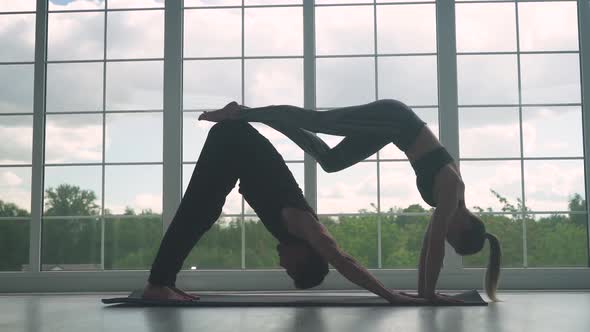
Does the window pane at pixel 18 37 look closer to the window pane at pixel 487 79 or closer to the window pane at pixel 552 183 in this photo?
the window pane at pixel 487 79

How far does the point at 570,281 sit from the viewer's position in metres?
5.36

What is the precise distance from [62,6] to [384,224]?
3.53m

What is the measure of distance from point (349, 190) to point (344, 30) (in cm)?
145

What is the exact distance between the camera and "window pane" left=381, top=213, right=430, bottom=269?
247 inches

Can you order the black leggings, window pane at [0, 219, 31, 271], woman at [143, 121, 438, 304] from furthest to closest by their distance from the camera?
window pane at [0, 219, 31, 271] → the black leggings → woman at [143, 121, 438, 304]

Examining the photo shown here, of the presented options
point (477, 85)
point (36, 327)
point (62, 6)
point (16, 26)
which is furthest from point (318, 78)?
point (36, 327)

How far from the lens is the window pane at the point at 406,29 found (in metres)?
5.85

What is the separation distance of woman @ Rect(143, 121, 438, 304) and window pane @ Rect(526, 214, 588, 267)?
2605 mm

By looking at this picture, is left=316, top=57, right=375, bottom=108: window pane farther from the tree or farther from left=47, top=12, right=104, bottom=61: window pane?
the tree

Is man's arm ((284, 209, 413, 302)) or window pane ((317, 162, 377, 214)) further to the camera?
window pane ((317, 162, 377, 214))

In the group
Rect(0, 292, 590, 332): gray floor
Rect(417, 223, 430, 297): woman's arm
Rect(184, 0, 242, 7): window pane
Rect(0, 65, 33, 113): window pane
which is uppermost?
Rect(184, 0, 242, 7): window pane

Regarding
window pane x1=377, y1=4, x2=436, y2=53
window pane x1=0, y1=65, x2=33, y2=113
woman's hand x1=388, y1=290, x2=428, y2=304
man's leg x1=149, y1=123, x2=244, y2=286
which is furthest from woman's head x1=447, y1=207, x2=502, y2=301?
window pane x1=0, y1=65, x2=33, y2=113

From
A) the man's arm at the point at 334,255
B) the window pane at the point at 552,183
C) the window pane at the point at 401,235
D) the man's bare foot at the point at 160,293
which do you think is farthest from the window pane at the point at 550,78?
the man's bare foot at the point at 160,293

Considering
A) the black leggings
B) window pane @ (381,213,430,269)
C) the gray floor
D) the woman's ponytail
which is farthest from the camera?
window pane @ (381,213,430,269)
